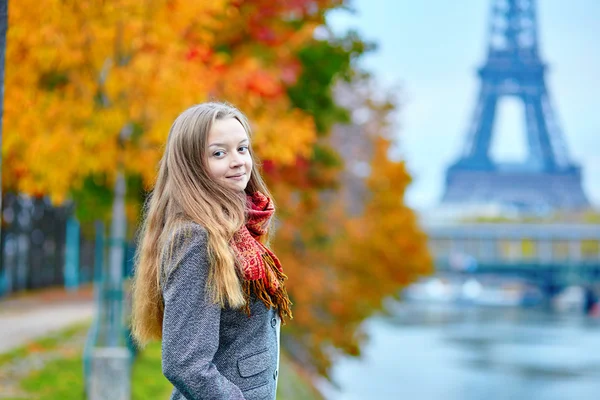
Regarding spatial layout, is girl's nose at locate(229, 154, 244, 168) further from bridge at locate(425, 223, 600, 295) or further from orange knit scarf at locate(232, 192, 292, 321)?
bridge at locate(425, 223, 600, 295)

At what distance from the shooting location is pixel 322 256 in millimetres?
22172

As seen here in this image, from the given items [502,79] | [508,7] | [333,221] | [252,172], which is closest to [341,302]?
[333,221]

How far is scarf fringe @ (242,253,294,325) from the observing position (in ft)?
8.61

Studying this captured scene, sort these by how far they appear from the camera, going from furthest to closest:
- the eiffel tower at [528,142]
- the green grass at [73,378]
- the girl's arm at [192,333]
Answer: the eiffel tower at [528,142] → the green grass at [73,378] → the girl's arm at [192,333]

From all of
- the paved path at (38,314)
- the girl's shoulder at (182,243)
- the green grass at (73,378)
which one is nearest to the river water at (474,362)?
the paved path at (38,314)

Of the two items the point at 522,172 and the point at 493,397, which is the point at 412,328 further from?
the point at 522,172

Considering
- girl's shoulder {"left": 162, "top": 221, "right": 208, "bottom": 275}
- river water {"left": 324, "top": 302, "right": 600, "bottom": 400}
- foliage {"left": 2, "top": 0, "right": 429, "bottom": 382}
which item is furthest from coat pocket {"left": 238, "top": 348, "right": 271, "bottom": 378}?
river water {"left": 324, "top": 302, "right": 600, "bottom": 400}

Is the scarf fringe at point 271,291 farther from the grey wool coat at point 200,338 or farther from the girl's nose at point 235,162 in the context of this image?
the girl's nose at point 235,162

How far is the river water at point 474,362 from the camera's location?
29094 mm

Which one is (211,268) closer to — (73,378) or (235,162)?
(235,162)

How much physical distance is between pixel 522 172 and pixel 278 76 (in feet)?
251

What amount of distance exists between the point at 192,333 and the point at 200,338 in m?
0.02

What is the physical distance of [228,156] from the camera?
2.71 meters

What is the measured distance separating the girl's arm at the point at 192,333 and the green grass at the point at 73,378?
7770 mm
